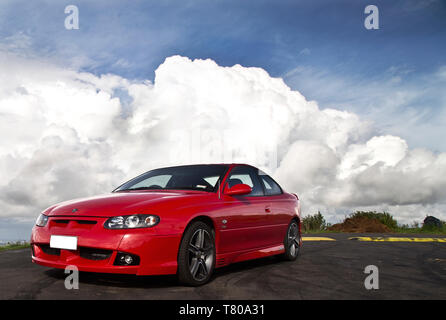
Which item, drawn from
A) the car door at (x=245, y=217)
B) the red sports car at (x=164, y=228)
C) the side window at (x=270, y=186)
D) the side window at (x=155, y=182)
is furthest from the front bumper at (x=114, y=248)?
the side window at (x=270, y=186)

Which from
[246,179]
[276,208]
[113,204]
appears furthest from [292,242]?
[113,204]

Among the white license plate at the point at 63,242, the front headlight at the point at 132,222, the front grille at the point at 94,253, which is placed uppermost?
the front headlight at the point at 132,222

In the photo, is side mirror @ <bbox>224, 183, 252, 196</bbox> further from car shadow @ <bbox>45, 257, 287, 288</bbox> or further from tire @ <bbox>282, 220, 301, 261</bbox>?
tire @ <bbox>282, 220, 301, 261</bbox>

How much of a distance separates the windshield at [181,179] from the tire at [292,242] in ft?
6.04

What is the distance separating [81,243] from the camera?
503 centimetres

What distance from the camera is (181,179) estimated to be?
6.71 metres

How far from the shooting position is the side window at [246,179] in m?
6.75

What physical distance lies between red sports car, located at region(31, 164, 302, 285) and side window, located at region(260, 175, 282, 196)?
2.14 feet

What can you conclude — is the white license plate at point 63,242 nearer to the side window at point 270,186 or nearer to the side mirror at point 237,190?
the side mirror at point 237,190

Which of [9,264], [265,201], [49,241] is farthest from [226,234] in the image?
[9,264]

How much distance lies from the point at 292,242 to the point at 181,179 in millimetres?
2442

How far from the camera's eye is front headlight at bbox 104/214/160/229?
16.4 feet

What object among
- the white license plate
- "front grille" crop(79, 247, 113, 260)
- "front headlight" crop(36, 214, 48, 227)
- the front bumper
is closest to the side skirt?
the front bumper

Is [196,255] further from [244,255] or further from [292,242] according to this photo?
[292,242]
